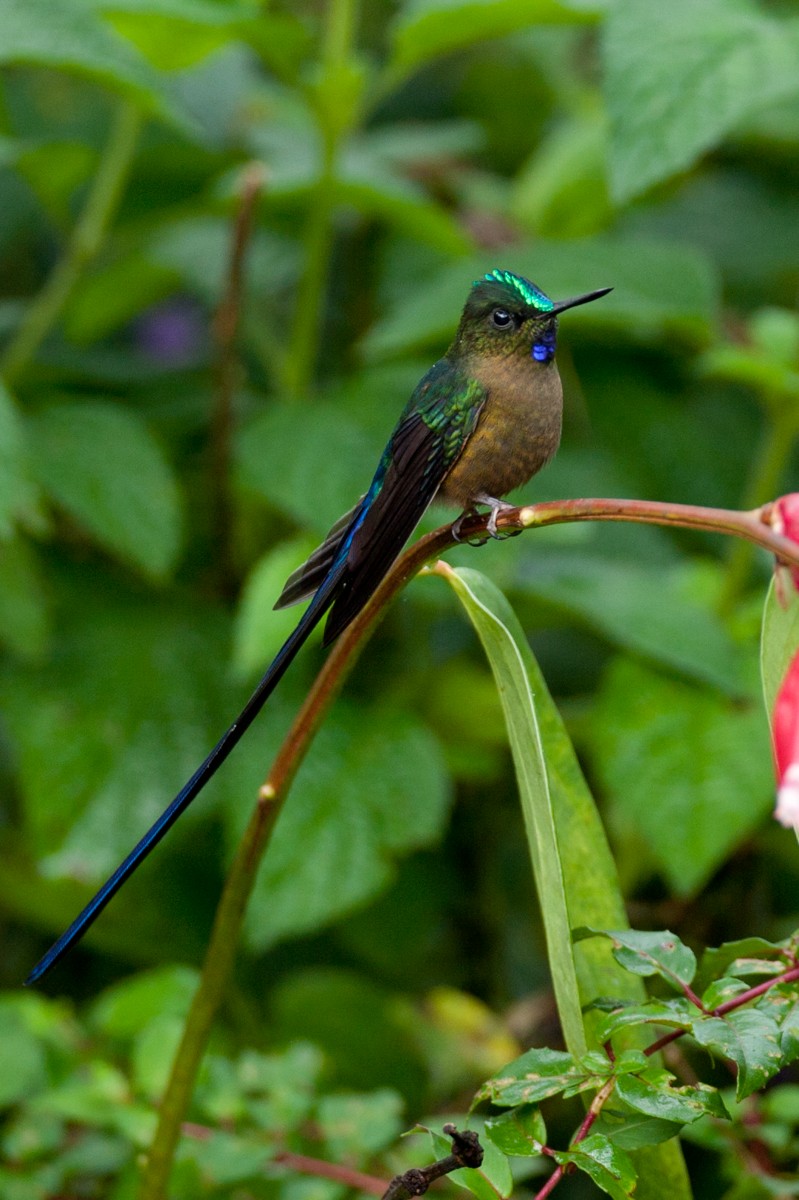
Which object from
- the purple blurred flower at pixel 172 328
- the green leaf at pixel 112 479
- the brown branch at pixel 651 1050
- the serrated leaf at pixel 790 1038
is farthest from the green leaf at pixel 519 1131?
the purple blurred flower at pixel 172 328

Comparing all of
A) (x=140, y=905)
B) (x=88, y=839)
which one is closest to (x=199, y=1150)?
(x=88, y=839)

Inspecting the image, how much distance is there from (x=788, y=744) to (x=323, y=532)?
100 centimetres

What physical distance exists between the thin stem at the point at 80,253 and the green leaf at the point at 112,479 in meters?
0.13

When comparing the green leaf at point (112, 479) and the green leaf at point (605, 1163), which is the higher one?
the green leaf at point (112, 479)

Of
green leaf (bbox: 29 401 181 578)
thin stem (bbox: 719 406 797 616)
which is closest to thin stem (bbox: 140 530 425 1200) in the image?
green leaf (bbox: 29 401 181 578)

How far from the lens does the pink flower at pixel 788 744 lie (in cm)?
57

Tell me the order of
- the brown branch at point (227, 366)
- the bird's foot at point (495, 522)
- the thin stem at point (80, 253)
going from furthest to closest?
the thin stem at point (80, 253) < the brown branch at point (227, 366) < the bird's foot at point (495, 522)

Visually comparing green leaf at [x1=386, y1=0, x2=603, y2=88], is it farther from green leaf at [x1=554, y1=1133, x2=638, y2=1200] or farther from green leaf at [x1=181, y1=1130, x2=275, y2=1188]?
green leaf at [x1=554, y1=1133, x2=638, y2=1200]

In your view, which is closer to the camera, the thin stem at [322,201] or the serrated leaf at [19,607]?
the serrated leaf at [19,607]

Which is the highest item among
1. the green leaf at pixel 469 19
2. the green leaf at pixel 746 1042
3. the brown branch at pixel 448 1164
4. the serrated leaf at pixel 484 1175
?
the green leaf at pixel 469 19

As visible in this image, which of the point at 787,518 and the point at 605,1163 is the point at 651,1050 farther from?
the point at 787,518

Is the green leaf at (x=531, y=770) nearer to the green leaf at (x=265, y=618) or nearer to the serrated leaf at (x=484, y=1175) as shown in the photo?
the serrated leaf at (x=484, y=1175)

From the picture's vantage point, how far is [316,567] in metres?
0.89

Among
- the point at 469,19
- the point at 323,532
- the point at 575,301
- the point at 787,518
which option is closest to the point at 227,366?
the point at 323,532
